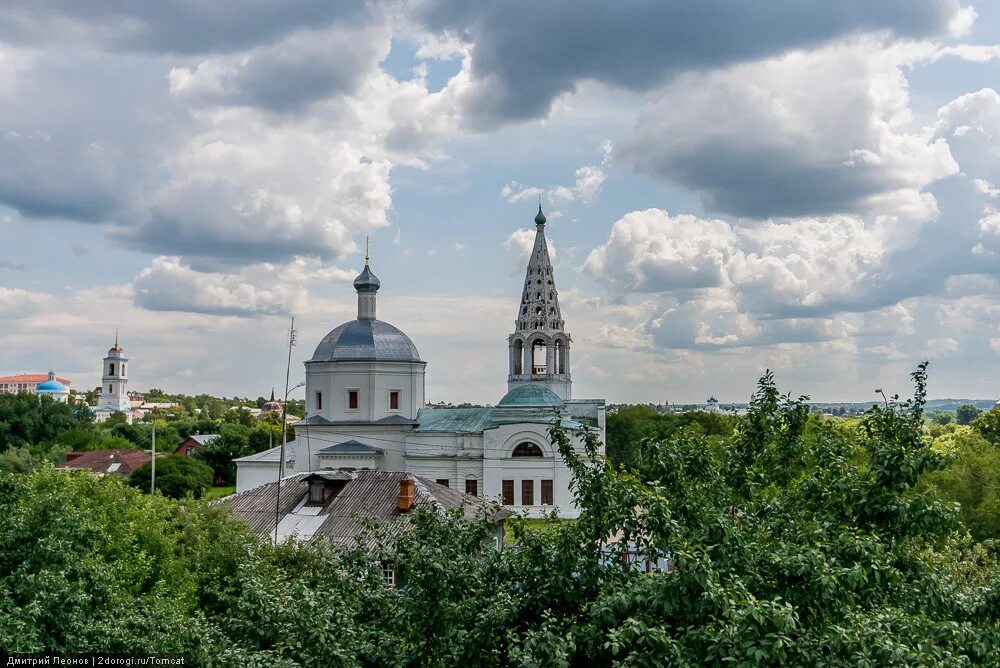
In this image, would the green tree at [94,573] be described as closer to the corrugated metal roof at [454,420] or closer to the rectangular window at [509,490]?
the rectangular window at [509,490]

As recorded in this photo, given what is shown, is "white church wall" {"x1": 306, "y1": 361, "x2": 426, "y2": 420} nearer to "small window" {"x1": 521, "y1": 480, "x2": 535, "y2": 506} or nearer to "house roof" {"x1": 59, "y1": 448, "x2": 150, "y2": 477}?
"small window" {"x1": 521, "y1": 480, "x2": 535, "y2": 506}

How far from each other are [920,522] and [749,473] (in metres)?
1.97

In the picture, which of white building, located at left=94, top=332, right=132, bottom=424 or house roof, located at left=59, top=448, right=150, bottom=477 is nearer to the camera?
house roof, located at left=59, top=448, right=150, bottom=477

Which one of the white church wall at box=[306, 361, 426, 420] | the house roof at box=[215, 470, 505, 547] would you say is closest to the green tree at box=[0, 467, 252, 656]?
the house roof at box=[215, 470, 505, 547]

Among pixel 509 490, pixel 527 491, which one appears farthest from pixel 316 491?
pixel 527 491

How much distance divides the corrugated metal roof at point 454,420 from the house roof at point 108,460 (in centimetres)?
2528

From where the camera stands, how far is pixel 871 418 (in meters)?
11.1

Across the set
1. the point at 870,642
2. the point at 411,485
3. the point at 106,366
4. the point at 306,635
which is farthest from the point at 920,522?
the point at 106,366

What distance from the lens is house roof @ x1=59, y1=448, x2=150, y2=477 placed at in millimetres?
63344

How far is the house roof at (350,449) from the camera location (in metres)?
45.8

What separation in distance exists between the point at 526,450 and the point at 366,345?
10900mm

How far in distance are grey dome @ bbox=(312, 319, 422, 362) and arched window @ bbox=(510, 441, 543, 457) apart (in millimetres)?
8394

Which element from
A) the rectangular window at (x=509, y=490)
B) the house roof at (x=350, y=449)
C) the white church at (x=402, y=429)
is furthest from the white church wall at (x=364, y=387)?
the rectangular window at (x=509, y=490)

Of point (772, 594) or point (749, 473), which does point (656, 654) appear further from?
point (749, 473)
